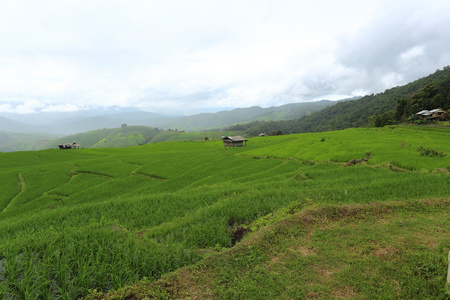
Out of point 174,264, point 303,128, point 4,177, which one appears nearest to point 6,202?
point 4,177

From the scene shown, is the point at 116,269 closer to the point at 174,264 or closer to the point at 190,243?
the point at 174,264

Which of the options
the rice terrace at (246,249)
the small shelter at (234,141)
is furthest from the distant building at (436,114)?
the rice terrace at (246,249)

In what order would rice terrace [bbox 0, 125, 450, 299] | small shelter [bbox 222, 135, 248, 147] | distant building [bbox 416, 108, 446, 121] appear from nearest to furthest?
rice terrace [bbox 0, 125, 450, 299]
small shelter [bbox 222, 135, 248, 147]
distant building [bbox 416, 108, 446, 121]

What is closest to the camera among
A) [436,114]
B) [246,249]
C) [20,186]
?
[246,249]

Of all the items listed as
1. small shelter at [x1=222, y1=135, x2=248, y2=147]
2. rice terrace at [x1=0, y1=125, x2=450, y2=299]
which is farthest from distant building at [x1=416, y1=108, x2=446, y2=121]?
rice terrace at [x1=0, y1=125, x2=450, y2=299]

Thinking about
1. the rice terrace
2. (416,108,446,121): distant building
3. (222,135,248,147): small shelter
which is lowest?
the rice terrace

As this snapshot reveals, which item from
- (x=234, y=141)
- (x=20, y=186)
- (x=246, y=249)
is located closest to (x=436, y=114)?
(x=234, y=141)

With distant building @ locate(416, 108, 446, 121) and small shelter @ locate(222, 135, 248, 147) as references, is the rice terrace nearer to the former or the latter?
small shelter @ locate(222, 135, 248, 147)

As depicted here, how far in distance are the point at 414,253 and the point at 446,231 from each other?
243cm

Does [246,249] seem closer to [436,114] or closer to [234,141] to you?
[234,141]

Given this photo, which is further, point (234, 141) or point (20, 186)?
point (234, 141)

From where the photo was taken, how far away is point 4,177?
20766 mm

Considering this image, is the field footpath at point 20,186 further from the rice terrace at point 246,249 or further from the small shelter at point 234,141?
the small shelter at point 234,141

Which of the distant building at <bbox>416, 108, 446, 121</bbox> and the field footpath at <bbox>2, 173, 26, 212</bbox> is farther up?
the distant building at <bbox>416, 108, 446, 121</bbox>
